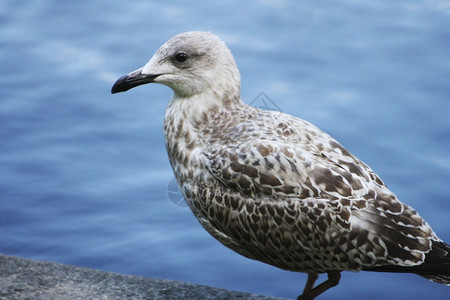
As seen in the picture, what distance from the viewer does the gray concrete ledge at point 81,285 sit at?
6266mm

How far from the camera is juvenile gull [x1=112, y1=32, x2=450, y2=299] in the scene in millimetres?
5629

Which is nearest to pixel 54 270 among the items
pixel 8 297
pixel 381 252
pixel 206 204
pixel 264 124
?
pixel 8 297

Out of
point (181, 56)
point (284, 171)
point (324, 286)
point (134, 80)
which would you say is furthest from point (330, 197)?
point (134, 80)

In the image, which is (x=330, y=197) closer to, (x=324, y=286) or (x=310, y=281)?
(x=324, y=286)

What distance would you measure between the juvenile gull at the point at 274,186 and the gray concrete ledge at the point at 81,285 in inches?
22.7

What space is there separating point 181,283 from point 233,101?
123 cm

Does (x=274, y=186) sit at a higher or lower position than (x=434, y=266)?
higher

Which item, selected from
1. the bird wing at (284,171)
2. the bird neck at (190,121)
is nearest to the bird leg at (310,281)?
the bird wing at (284,171)

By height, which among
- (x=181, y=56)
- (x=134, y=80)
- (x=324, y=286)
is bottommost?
(x=324, y=286)

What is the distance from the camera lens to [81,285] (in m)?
6.40

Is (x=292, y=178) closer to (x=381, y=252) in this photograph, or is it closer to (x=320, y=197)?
(x=320, y=197)

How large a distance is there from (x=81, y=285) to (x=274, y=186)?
1475 mm

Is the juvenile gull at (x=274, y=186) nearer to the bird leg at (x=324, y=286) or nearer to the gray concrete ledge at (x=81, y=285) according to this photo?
the bird leg at (x=324, y=286)

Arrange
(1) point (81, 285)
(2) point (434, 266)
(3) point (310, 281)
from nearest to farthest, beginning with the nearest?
(2) point (434, 266), (3) point (310, 281), (1) point (81, 285)
